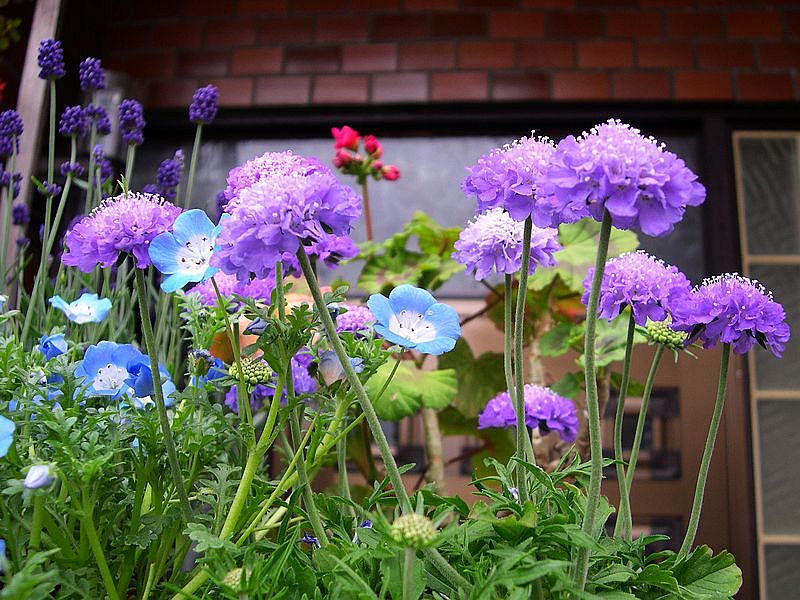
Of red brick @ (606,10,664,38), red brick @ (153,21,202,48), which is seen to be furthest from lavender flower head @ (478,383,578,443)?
red brick @ (153,21,202,48)

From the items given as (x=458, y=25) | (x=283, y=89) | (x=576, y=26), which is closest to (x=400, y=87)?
(x=458, y=25)

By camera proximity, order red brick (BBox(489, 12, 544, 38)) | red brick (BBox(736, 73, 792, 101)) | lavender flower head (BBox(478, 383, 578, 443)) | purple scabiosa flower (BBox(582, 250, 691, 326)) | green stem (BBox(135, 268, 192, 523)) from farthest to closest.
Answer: red brick (BBox(489, 12, 544, 38))
red brick (BBox(736, 73, 792, 101))
lavender flower head (BBox(478, 383, 578, 443))
purple scabiosa flower (BBox(582, 250, 691, 326))
green stem (BBox(135, 268, 192, 523))

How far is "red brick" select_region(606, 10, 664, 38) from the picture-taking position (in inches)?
96.0

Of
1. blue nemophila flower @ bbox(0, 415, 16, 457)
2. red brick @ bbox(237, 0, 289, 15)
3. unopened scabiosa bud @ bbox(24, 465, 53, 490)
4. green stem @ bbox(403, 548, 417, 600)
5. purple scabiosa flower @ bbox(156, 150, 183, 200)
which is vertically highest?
red brick @ bbox(237, 0, 289, 15)

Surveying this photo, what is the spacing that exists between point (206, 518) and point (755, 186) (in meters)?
2.29

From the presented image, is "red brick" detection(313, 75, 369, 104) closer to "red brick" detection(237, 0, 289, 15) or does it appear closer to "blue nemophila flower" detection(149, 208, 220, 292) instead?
"red brick" detection(237, 0, 289, 15)

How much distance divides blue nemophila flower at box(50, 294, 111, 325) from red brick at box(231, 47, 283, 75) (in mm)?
1833

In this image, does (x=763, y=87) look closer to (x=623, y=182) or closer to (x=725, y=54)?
(x=725, y=54)

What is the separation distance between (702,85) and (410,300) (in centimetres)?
209

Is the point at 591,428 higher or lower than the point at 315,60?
lower

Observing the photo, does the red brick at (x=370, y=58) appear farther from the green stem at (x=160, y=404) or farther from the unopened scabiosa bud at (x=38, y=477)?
the unopened scabiosa bud at (x=38, y=477)

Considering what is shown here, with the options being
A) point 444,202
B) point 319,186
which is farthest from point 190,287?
point 444,202

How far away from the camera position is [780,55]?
7.88 feet

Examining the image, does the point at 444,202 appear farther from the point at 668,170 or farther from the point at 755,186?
the point at 668,170
